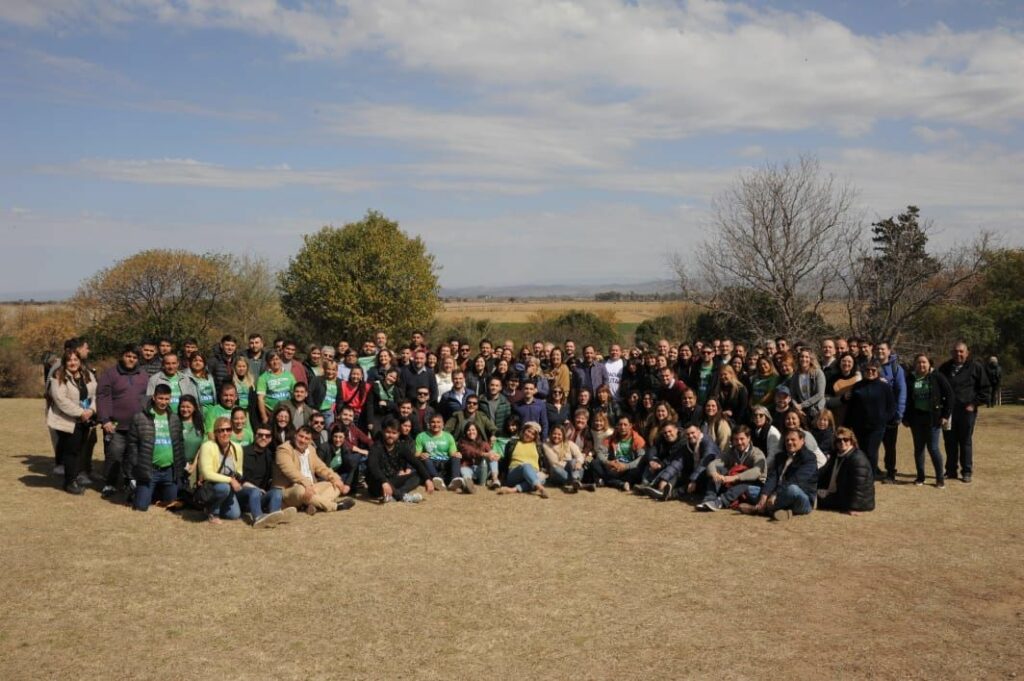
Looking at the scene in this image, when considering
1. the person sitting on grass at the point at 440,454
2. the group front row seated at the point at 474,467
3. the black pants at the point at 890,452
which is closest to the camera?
the group front row seated at the point at 474,467

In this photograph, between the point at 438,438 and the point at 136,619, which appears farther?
the point at 438,438

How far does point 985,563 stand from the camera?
7.27 meters

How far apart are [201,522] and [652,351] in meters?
6.74

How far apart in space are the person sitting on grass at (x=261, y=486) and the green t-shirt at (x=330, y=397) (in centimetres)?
123

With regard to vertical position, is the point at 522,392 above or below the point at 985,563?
above

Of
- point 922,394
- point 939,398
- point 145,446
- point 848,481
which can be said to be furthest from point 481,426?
point 939,398

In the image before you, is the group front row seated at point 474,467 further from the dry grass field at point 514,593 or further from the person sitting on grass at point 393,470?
the dry grass field at point 514,593

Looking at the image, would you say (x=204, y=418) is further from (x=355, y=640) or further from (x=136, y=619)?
(x=355, y=640)

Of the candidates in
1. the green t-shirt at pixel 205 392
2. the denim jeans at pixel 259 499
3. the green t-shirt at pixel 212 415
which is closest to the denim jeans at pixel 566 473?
the denim jeans at pixel 259 499

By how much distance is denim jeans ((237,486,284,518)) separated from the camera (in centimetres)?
847

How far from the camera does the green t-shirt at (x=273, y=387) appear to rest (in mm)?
9930

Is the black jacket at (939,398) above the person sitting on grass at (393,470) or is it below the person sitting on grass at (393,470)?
above

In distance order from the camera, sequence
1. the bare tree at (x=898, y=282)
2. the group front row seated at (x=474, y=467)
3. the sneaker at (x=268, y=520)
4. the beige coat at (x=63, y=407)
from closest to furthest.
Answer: the sneaker at (x=268, y=520) → the group front row seated at (x=474, y=467) → the beige coat at (x=63, y=407) → the bare tree at (x=898, y=282)

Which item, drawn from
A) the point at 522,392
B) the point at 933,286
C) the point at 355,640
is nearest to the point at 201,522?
the point at 355,640
